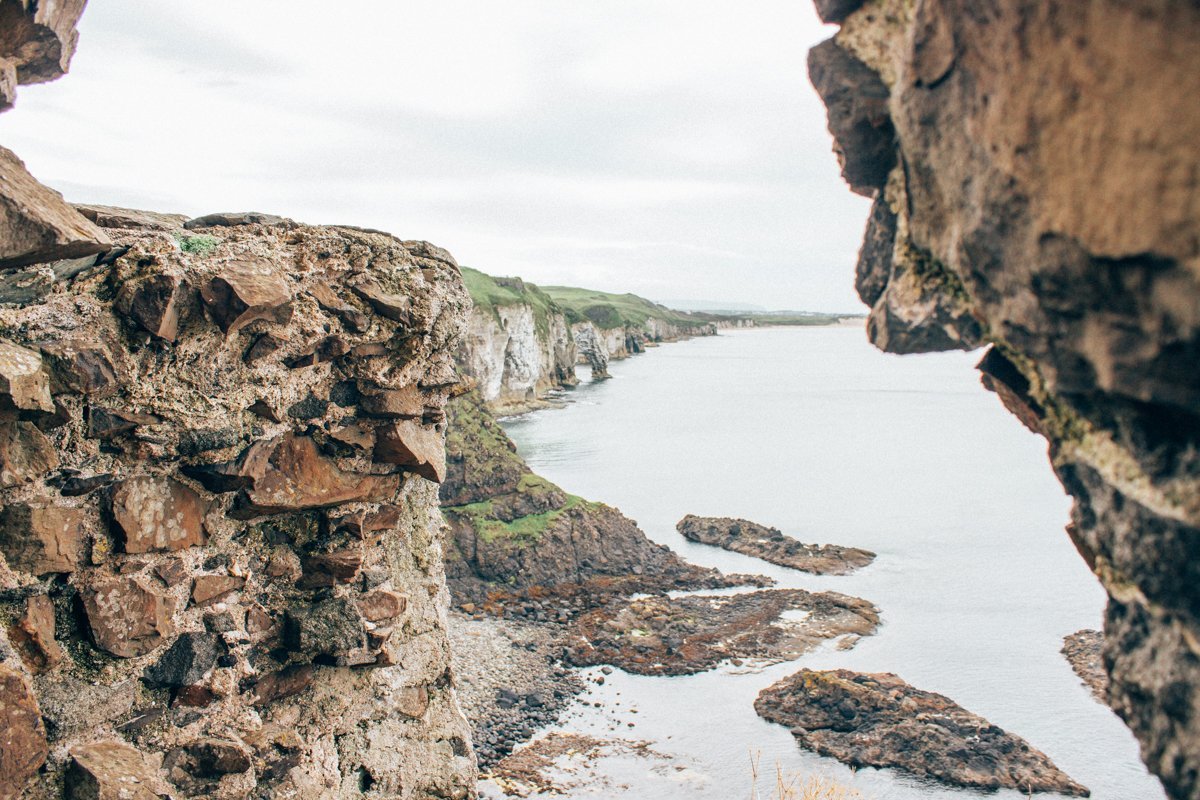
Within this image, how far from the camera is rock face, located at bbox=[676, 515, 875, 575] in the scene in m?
28.5

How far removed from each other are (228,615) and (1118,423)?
542 cm

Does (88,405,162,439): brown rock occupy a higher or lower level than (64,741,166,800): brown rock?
higher

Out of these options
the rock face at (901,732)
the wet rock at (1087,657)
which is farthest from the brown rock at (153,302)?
the wet rock at (1087,657)

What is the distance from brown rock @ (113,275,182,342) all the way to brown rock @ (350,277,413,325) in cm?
135

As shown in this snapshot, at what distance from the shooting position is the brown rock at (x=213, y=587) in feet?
19.1

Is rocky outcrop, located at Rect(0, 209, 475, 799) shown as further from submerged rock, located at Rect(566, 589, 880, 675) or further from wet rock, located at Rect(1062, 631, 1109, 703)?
wet rock, located at Rect(1062, 631, 1109, 703)

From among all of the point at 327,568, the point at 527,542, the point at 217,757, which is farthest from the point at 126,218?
the point at 527,542

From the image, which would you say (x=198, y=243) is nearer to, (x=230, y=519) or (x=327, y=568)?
(x=230, y=519)

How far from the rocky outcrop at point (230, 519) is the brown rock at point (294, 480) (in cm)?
1

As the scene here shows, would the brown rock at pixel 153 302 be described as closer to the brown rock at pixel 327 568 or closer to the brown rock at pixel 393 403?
the brown rock at pixel 393 403

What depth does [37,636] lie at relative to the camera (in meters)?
4.89

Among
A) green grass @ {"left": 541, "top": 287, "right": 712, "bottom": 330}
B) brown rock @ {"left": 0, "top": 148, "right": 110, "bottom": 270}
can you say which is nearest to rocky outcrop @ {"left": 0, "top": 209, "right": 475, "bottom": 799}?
brown rock @ {"left": 0, "top": 148, "right": 110, "bottom": 270}

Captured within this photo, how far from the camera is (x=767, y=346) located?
180750 mm

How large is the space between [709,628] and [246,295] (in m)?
19.4
